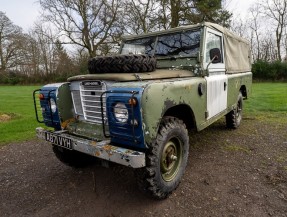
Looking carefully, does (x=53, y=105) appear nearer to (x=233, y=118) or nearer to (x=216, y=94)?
(x=216, y=94)

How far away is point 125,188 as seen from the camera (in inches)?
139

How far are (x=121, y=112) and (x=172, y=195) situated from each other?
135 cm

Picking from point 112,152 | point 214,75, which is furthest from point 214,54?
point 112,152

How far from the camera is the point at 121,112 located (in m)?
2.68

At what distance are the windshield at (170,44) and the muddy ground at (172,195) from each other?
184cm

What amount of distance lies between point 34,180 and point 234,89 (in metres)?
4.24

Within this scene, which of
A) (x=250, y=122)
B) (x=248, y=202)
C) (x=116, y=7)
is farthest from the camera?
(x=116, y=7)

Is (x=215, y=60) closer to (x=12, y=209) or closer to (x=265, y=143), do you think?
(x=265, y=143)

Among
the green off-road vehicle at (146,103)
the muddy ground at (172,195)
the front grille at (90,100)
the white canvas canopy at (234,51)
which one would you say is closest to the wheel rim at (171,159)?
the green off-road vehicle at (146,103)

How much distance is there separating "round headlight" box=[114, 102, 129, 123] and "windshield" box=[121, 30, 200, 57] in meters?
1.92

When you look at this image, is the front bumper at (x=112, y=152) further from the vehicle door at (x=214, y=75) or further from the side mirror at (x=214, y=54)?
the side mirror at (x=214, y=54)

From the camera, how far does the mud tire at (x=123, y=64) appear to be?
332 centimetres

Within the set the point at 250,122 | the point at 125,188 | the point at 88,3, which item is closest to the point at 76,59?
the point at 88,3

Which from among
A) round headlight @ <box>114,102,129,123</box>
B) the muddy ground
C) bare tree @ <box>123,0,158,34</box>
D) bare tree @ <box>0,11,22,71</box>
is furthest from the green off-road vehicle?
bare tree @ <box>0,11,22,71</box>
